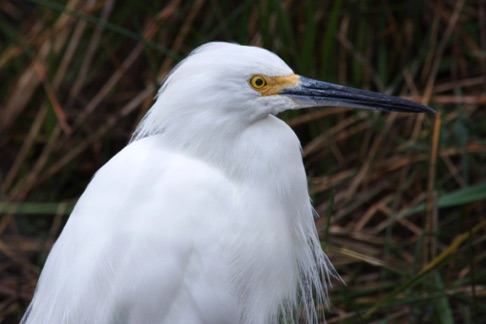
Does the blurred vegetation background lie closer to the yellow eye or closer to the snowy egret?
the snowy egret

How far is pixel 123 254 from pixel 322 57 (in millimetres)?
1299

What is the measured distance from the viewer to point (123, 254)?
5.28ft

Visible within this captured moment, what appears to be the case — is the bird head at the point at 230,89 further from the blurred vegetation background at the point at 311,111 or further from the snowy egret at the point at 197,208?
the blurred vegetation background at the point at 311,111

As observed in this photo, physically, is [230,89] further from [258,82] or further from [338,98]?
[338,98]

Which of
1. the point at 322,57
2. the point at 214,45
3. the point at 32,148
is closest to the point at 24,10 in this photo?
the point at 32,148

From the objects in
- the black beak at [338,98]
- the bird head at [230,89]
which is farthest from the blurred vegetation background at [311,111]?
the bird head at [230,89]

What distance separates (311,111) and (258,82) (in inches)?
44.5

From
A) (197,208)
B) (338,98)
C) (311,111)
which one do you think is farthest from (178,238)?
(311,111)

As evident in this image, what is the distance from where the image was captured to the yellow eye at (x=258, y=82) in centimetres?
162

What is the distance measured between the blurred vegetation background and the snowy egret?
0.70m

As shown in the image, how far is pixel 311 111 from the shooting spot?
274cm

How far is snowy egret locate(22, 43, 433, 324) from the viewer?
5.25 feet

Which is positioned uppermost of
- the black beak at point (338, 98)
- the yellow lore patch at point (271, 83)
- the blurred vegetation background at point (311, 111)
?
the yellow lore patch at point (271, 83)

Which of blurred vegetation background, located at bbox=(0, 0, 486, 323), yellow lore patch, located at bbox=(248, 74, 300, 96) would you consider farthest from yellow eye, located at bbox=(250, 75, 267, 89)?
blurred vegetation background, located at bbox=(0, 0, 486, 323)
